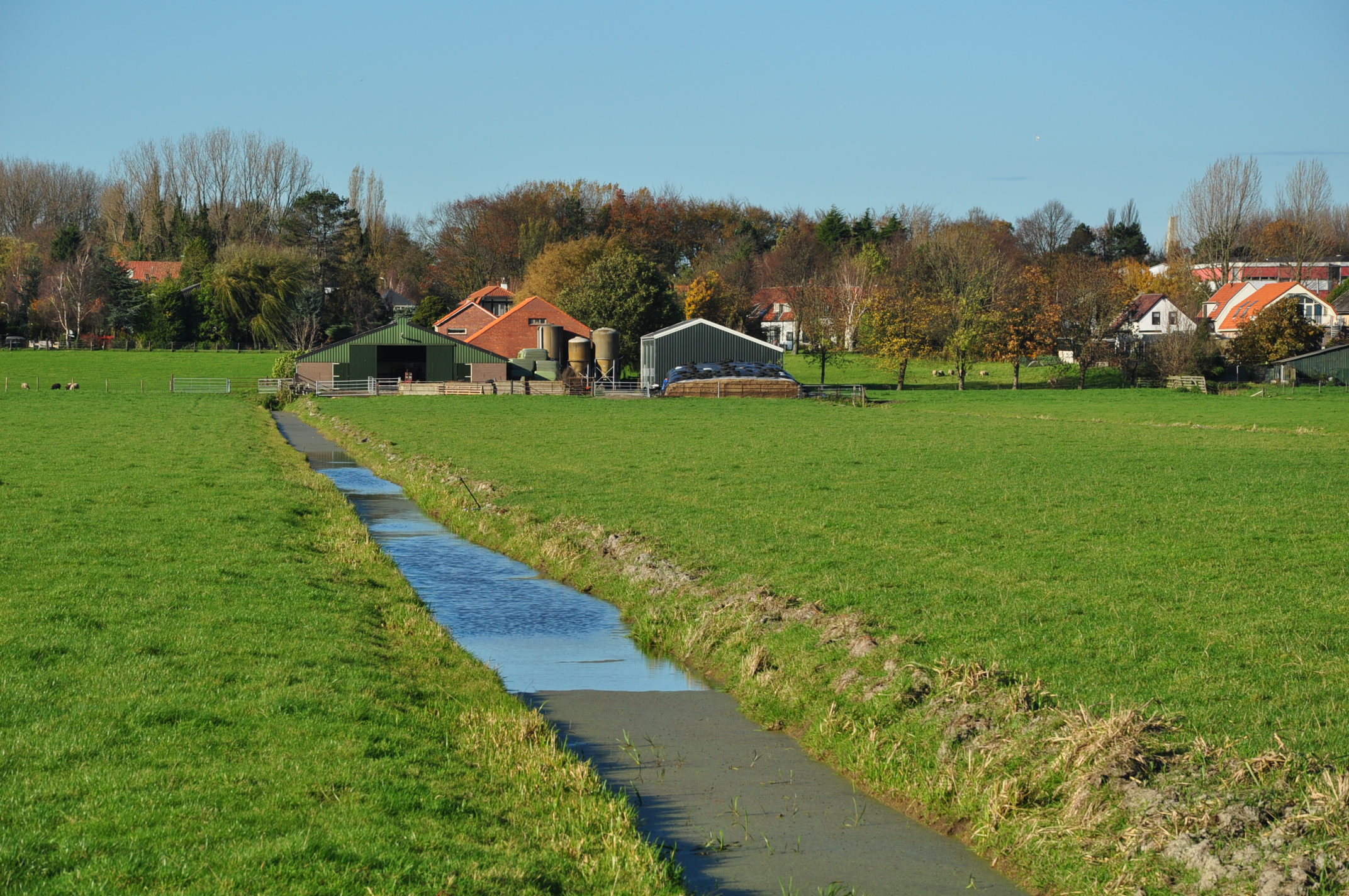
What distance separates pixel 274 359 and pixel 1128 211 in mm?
113933

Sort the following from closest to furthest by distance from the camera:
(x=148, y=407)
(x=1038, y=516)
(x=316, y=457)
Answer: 1. (x=1038, y=516)
2. (x=316, y=457)
3. (x=148, y=407)

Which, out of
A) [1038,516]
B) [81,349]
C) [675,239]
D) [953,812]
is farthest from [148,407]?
[675,239]

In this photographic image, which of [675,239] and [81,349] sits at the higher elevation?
[675,239]

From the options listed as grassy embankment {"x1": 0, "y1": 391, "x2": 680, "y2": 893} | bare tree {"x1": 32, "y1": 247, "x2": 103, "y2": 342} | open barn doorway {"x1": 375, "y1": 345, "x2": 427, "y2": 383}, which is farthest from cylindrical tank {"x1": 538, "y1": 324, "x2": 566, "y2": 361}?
grassy embankment {"x1": 0, "y1": 391, "x2": 680, "y2": 893}

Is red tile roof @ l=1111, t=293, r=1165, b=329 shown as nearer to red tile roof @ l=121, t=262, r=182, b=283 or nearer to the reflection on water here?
red tile roof @ l=121, t=262, r=182, b=283

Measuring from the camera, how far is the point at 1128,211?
162 meters

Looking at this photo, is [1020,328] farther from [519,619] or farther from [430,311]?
[519,619]

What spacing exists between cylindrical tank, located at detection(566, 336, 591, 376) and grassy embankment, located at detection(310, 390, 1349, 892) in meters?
53.6

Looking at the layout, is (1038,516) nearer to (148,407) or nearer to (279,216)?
(148,407)

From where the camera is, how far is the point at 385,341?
7931 centimetres

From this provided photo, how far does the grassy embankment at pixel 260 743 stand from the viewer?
7047 mm

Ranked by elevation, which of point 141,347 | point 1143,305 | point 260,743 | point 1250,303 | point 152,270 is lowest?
point 260,743

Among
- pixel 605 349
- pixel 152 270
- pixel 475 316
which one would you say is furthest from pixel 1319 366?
pixel 152 270

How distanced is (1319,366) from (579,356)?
174 ft
